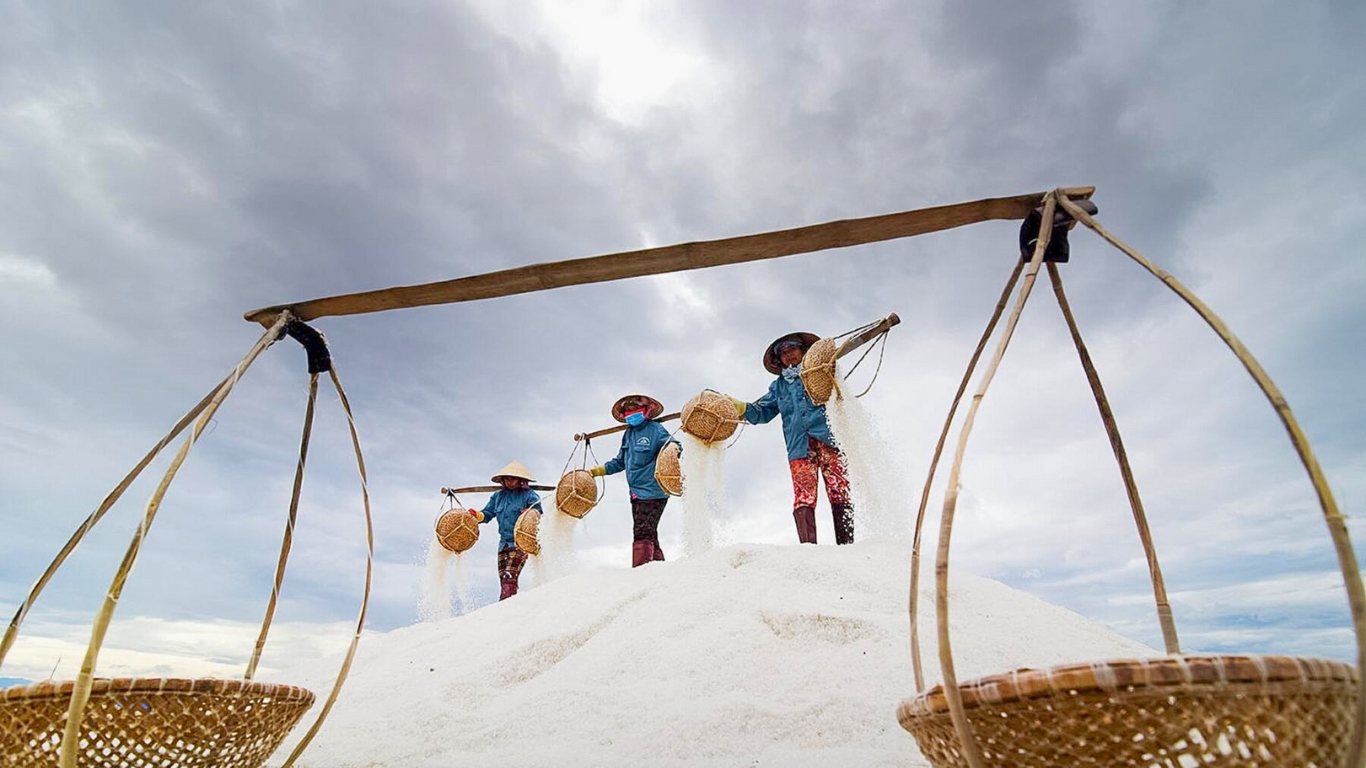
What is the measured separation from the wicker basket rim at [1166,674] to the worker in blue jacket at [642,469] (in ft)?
14.6

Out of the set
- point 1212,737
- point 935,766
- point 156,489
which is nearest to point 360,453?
point 156,489

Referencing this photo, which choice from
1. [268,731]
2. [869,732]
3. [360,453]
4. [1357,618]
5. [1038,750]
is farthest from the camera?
[360,453]

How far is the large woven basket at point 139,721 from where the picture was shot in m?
1.64

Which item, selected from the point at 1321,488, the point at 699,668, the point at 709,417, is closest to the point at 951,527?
the point at 1321,488

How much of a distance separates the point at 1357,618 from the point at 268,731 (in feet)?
6.93

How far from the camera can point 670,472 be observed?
208 inches

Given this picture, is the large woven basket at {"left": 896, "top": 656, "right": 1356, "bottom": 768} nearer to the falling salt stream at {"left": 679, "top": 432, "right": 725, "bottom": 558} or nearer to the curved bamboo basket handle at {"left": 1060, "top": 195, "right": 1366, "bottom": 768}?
the curved bamboo basket handle at {"left": 1060, "top": 195, "right": 1366, "bottom": 768}

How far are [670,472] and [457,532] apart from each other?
228 cm

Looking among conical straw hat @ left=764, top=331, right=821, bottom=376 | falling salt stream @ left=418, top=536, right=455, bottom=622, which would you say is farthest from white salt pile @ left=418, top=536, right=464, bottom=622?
conical straw hat @ left=764, top=331, right=821, bottom=376

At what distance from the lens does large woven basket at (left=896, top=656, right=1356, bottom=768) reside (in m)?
1.04

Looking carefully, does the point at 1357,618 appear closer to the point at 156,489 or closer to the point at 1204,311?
the point at 1204,311

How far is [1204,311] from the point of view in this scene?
1.30 meters

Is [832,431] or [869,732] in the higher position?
[832,431]

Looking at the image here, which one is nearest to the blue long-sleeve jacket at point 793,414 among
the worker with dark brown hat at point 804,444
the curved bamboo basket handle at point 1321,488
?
the worker with dark brown hat at point 804,444
